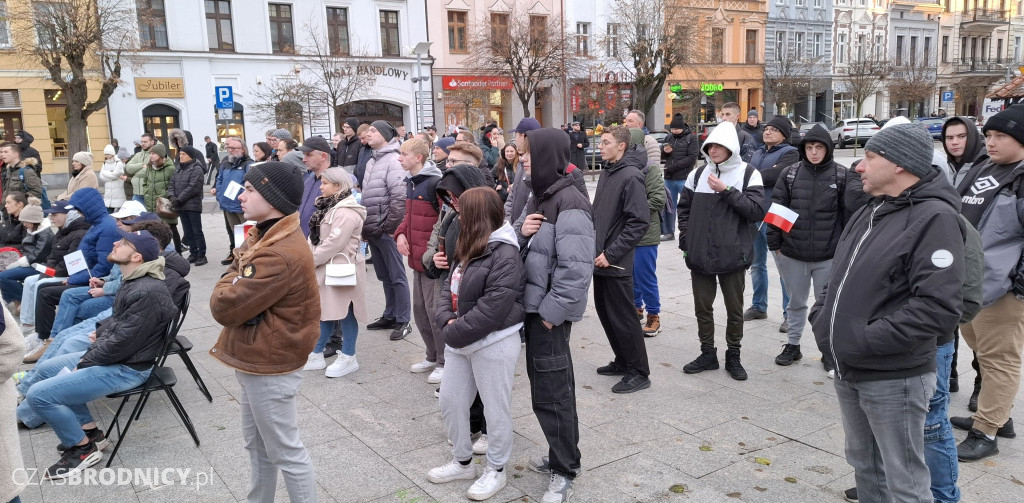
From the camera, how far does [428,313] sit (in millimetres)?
5570

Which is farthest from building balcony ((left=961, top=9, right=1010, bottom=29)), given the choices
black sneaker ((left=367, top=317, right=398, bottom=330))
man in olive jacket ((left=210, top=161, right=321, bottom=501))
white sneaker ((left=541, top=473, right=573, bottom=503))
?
man in olive jacket ((left=210, top=161, right=321, bottom=501))

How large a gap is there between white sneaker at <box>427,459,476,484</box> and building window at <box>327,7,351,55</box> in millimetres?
29724

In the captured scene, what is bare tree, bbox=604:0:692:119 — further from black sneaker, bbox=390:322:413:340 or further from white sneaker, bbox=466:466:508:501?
white sneaker, bbox=466:466:508:501

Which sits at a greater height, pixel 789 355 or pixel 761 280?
pixel 761 280

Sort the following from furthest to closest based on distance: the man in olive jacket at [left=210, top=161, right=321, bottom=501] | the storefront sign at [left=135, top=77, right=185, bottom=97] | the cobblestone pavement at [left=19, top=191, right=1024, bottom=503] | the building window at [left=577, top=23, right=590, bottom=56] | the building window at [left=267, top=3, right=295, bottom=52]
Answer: the building window at [left=577, top=23, right=590, bottom=56] → the building window at [left=267, top=3, right=295, bottom=52] → the storefront sign at [left=135, top=77, right=185, bottom=97] → the cobblestone pavement at [left=19, top=191, right=1024, bottom=503] → the man in olive jacket at [left=210, top=161, right=321, bottom=501]

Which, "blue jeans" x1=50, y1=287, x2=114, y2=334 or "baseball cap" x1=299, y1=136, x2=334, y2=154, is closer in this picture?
"blue jeans" x1=50, y1=287, x2=114, y2=334

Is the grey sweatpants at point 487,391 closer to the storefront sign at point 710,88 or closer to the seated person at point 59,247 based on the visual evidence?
the seated person at point 59,247

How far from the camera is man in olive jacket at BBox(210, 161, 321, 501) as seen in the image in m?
3.19

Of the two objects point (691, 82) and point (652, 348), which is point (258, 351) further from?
→ point (691, 82)

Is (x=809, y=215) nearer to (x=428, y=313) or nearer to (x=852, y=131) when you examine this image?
(x=428, y=313)

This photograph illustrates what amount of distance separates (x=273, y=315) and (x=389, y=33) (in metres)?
32.2

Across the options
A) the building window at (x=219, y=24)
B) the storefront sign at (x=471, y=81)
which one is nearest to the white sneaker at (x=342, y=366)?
the building window at (x=219, y=24)

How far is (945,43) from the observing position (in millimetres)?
54750

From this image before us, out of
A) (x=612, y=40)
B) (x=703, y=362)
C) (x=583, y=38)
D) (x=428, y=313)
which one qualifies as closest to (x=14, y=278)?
(x=428, y=313)
